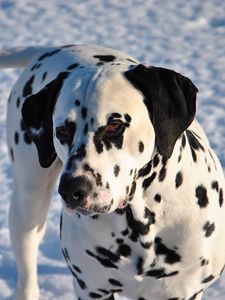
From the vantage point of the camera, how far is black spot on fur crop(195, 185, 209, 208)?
Result: 3448 millimetres

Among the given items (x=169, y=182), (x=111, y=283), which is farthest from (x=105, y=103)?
(x=111, y=283)

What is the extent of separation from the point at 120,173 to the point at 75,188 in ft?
0.66

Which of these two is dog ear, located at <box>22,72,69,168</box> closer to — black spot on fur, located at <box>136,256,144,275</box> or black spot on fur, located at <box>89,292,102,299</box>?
black spot on fur, located at <box>136,256,144,275</box>

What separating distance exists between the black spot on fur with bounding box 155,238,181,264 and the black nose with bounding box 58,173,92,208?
65 cm

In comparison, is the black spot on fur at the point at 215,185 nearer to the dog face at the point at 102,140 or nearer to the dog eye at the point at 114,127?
the dog face at the point at 102,140

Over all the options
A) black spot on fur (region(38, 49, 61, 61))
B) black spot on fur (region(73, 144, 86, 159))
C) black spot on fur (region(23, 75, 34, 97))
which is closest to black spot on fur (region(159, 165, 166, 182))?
black spot on fur (region(73, 144, 86, 159))

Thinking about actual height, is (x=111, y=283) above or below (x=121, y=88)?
below

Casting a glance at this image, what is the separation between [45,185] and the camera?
13.3 feet

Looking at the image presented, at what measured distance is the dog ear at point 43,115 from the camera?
3.26 m

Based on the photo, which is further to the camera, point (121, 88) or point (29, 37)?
point (29, 37)

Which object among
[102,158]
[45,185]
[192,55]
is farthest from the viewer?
[192,55]

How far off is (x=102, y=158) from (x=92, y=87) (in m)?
0.30

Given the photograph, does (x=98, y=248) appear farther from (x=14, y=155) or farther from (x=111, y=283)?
(x=14, y=155)

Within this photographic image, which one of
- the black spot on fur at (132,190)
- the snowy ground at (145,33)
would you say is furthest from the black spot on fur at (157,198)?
the snowy ground at (145,33)
